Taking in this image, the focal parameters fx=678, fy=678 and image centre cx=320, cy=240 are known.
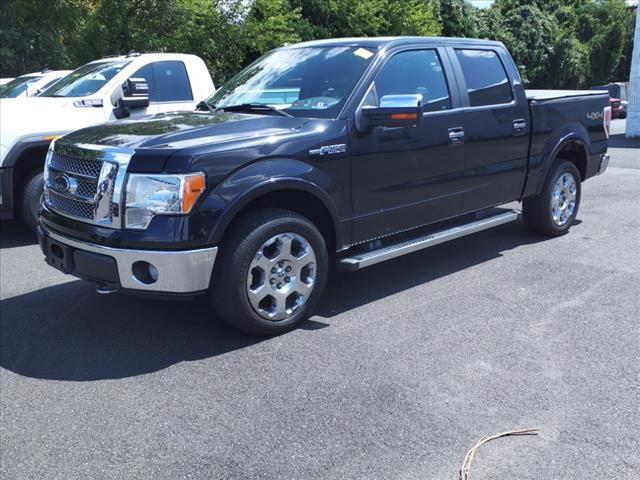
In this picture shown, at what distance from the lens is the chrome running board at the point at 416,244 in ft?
15.7

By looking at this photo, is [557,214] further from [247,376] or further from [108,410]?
[108,410]

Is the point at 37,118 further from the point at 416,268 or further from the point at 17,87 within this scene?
the point at 416,268

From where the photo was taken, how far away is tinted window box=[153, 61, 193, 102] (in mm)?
8633

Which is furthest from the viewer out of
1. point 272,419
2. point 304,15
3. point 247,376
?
point 304,15

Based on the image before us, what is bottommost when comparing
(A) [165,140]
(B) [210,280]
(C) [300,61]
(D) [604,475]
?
(D) [604,475]

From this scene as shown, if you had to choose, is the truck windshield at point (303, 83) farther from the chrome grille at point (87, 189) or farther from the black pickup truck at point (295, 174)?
the chrome grille at point (87, 189)

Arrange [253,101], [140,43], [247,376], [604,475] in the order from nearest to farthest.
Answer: [604,475] → [247,376] → [253,101] → [140,43]

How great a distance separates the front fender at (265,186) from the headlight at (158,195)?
121mm

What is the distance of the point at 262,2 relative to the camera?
17766 mm

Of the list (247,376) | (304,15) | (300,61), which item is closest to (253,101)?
(300,61)

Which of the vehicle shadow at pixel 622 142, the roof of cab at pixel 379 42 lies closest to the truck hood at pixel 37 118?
the roof of cab at pixel 379 42

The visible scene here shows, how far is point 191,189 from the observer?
3980mm

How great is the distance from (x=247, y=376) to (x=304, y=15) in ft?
59.9

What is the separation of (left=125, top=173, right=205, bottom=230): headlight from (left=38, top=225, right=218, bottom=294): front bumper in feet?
0.69
